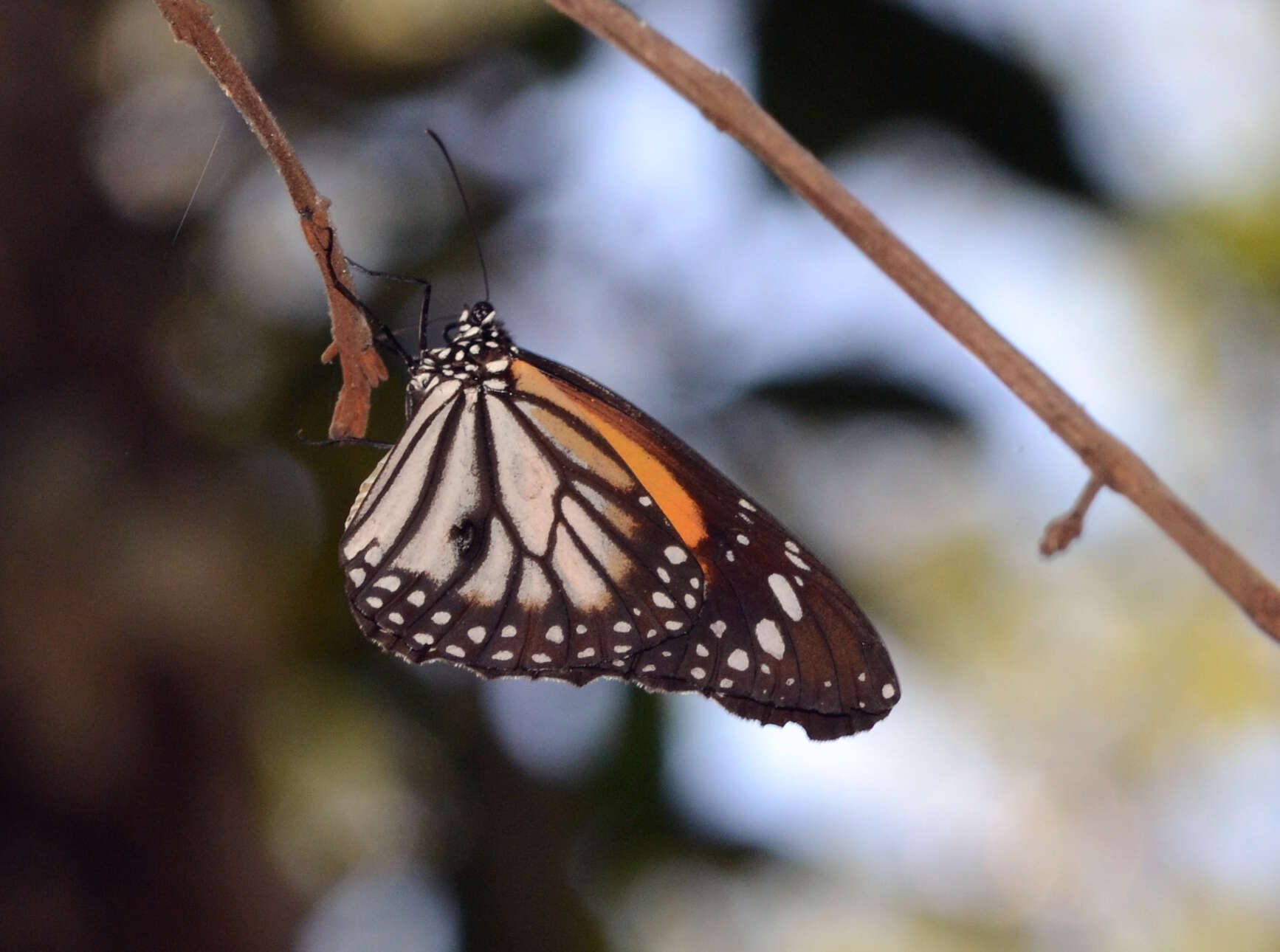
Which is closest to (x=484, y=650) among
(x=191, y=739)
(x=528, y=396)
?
(x=528, y=396)

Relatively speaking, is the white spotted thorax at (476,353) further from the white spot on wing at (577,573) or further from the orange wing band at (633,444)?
the white spot on wing at (577,573)

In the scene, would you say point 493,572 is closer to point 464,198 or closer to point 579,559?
point 579,559

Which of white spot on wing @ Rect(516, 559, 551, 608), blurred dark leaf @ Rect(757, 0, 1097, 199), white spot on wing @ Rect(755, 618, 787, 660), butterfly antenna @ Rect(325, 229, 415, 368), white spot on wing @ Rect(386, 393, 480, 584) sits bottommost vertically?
white spot on wing @ Rect(755, 618, 787, 660)

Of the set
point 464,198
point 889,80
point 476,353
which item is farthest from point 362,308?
point 889,80

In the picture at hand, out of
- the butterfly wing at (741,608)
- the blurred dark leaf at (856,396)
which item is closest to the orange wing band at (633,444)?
the butterfly wing at (741,608)

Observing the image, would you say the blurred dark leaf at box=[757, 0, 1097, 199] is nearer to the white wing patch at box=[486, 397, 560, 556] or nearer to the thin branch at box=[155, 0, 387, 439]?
the white wing patch at box=[486, 397, 560, 556]

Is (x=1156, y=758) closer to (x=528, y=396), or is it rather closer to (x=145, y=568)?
(x=528, y=396)

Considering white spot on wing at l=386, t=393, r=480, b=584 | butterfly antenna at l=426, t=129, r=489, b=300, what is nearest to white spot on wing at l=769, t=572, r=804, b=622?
white spot on wing at l=386, t=393, r=480, b=584
